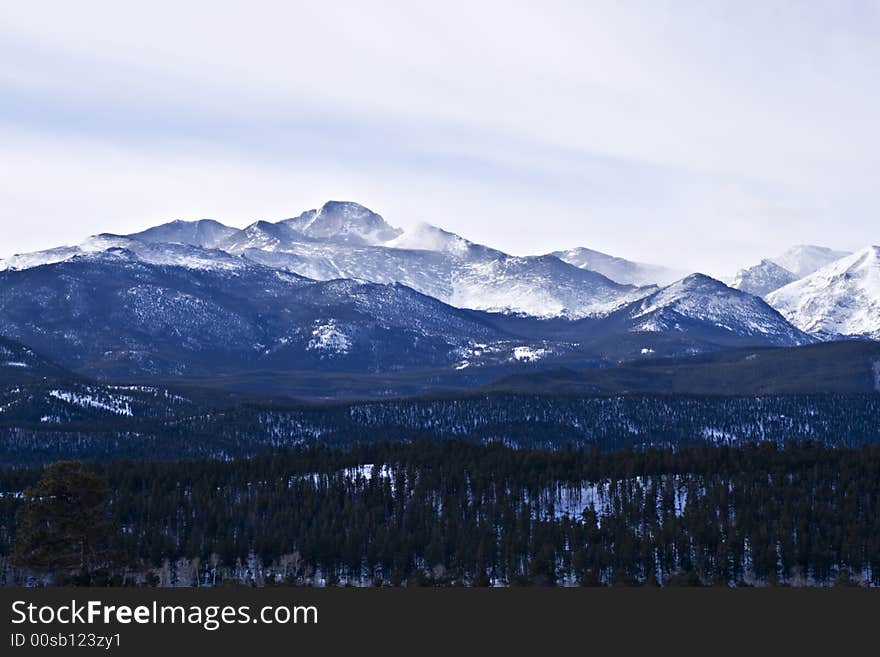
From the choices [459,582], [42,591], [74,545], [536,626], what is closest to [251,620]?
[42,591]

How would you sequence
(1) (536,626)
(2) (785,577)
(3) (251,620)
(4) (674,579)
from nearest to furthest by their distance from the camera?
(3) (251,620), (1) (536,626), (4) (674,579), (2) (785,577)

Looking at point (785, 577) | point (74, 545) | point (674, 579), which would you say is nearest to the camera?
point (74, 545)

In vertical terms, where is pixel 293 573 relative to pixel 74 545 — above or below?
below

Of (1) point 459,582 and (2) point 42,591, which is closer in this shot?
(2) point 42,591

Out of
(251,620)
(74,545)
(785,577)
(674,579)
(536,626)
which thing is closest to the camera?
(251,620)

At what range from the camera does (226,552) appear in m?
196

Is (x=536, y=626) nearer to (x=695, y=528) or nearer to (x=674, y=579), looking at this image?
(x=674, y=579)

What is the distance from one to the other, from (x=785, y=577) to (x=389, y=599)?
295ft

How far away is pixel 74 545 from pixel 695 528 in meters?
101

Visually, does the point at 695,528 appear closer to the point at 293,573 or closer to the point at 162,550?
the point at 293,573

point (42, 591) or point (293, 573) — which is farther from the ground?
point (42, 591)

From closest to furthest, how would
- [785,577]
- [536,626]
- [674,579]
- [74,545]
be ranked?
1. [536,626]
2. [74,545]
3. [674,579]
4. [785,577]

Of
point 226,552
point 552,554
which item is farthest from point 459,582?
point 226,552

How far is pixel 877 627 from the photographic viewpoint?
4510 inches
